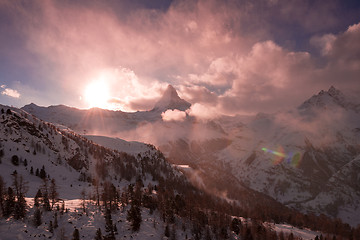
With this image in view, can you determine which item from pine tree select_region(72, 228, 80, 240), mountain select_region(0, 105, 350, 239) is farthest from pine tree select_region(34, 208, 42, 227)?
pine tree select_region(72, 228, 80, 240)

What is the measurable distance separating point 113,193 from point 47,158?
92674mm

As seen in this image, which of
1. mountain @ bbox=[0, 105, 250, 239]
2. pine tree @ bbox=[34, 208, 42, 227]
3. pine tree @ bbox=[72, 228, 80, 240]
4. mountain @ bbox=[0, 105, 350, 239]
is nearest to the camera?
pine tree @ bbox=[72, 228, 80, 240]

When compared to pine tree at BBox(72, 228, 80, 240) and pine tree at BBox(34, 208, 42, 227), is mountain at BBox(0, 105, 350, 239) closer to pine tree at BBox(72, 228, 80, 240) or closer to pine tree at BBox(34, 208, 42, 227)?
pine tree at BBox(34, 208, 42, 227)

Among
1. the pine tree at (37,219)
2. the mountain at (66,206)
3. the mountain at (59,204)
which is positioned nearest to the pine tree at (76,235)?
the mountain at (66,206)

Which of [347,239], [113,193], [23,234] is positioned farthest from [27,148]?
[347,239]

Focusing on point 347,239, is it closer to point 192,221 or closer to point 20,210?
point 192,221

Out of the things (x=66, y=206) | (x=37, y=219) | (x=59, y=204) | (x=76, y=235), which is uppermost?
(x=37, y=219)

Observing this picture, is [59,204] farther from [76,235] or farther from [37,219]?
[76,235]

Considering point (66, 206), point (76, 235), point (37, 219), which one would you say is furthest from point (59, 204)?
point (76, 235)

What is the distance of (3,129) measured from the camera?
154000 millimetres

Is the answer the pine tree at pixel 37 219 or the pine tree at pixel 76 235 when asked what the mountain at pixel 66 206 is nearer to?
the pine tree at pixel 37 219

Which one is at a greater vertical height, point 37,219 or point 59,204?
point 37,219

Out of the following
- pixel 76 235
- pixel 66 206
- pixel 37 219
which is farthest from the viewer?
pixel 66 206

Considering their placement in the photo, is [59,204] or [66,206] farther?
[59,204]
